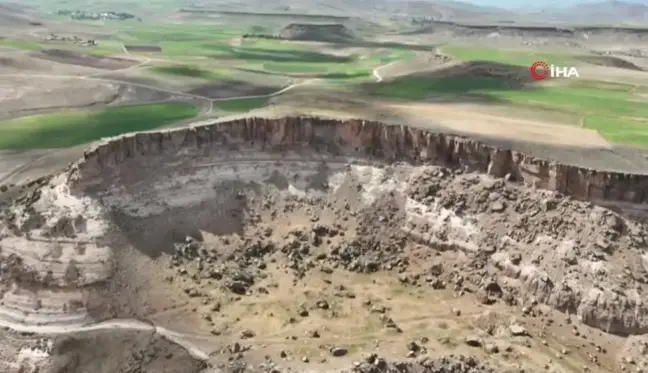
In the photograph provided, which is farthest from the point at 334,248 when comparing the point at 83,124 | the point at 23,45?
the point at 23,45

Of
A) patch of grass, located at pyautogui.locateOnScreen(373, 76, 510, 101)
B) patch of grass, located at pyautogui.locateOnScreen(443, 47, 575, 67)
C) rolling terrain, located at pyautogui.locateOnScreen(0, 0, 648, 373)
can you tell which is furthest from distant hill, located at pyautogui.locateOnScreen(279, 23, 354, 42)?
rolling terrain, located at pyautogui.locateOnScreen(0, 0, 648, 373)

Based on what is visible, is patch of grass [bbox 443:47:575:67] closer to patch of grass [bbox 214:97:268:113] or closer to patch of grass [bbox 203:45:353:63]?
patch of grass [bbox 203:45:353:63]

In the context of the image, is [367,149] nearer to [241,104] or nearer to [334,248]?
[334,248]

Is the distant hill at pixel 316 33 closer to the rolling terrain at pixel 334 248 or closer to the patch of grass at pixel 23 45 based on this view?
the patch of grass at pixel 23 45

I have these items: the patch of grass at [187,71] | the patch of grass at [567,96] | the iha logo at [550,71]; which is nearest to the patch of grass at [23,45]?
A: the patch of grass at [187,71]

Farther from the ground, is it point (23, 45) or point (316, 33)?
point (316, 33)
